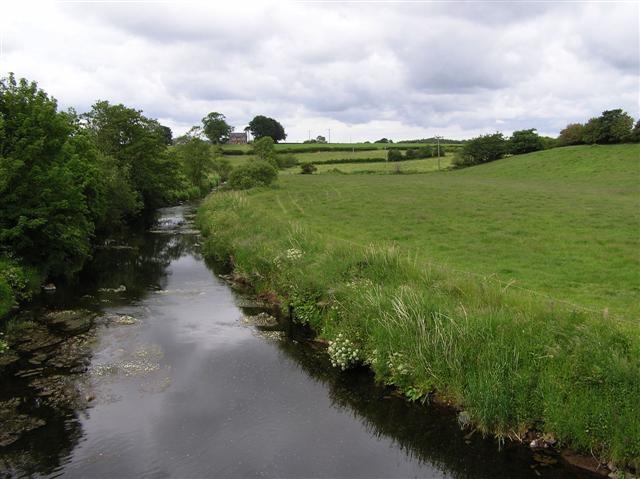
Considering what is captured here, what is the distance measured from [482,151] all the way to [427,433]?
303ft

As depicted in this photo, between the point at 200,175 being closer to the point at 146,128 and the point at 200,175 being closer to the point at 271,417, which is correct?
the point at 146,128

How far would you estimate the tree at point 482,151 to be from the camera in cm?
9625

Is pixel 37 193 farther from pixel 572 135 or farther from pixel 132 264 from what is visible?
pixel 572 135

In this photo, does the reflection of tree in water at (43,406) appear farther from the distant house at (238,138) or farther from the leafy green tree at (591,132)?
the distant house at (238,138)

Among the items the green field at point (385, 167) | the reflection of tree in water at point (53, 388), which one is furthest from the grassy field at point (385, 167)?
the reflection of tree in water at point (53, 388)

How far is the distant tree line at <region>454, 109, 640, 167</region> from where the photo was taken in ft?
272

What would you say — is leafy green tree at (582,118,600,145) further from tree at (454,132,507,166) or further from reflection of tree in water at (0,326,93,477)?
reflection of tree in water at (0,326,93,477)

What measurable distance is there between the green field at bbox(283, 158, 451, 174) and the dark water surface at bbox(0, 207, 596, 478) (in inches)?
3165

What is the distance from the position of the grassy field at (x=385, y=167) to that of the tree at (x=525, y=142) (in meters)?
12.6

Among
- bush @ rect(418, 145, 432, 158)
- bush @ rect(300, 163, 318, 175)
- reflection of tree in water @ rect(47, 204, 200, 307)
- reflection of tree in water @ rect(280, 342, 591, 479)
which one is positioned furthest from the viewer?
bush @ rect(418, 145, 432, 158)

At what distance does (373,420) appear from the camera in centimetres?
1170

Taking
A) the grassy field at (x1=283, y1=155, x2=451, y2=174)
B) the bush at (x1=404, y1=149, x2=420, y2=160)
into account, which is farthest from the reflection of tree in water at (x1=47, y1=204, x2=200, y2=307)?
the bush at (x1=404, y1=149, x2=420, y2=160)

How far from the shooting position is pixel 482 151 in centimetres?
9612

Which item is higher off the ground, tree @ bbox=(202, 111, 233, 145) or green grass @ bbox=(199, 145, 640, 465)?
tree @ bbox=(202, 111, 233, 145)
